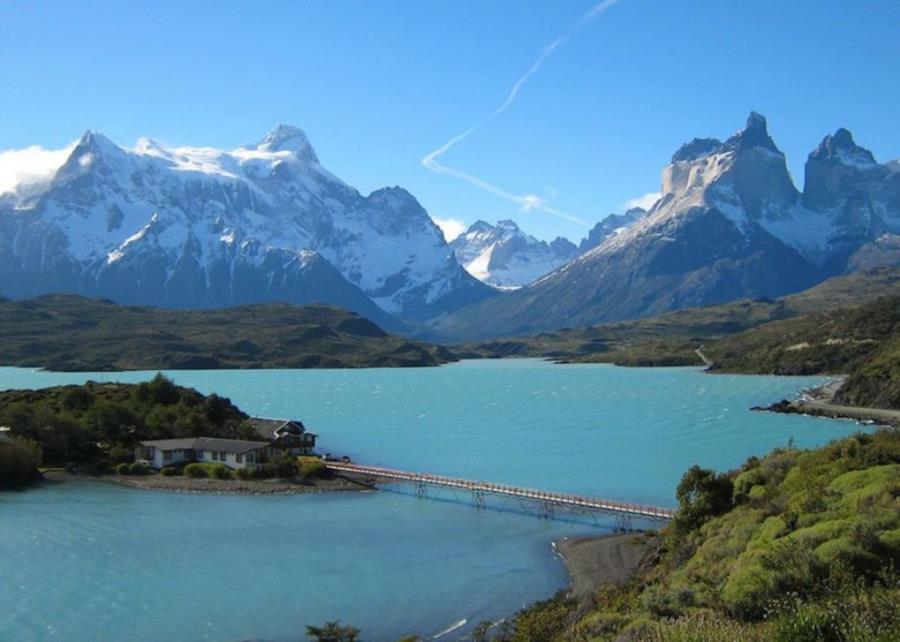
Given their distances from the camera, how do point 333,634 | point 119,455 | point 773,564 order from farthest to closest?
1. point 119,455
2. point 333,634
3. point 773,564

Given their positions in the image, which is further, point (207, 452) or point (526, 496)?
point (207, 452)

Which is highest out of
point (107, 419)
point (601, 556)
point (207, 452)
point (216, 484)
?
point (107, 419)

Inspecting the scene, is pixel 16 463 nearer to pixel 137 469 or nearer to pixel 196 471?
pixel 137 469

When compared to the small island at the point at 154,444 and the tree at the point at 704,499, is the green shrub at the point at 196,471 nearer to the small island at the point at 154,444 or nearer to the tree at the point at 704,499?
the small island at the point at 154,444

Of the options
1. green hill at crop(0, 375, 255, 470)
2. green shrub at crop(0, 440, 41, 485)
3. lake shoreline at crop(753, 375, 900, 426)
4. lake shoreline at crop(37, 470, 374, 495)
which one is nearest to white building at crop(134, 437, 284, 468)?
green hill at crop(0, 375, 255, 470)

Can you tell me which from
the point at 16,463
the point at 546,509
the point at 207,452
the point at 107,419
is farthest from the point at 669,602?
the point at 107,419

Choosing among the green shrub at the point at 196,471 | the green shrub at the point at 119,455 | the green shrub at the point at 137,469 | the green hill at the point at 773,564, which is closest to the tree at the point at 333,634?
the green hill at the point at 773,564

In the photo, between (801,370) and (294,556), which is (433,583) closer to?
(294,556)
